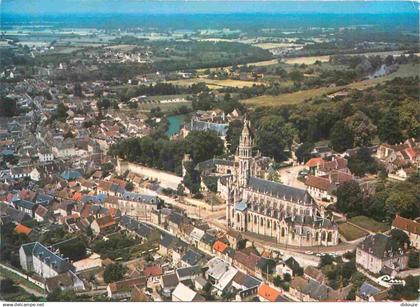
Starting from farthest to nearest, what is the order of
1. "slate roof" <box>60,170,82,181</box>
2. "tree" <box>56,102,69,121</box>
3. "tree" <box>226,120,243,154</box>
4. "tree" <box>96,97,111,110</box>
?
"tree" <box>96,97,111,110</box>, "tree" <box>56,102,69,121</box>, "tree" <box>226,120,243,154</box>, "slate roof" <box>60,170,82,181</box>

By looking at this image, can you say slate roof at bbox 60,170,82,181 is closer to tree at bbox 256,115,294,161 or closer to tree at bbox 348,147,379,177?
tree at bbox 256,115,294,161

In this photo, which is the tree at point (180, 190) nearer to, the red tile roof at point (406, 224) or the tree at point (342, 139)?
the red tile roof at point (406, 224)

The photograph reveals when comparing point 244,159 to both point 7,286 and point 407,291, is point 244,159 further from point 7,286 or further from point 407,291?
point 7,286

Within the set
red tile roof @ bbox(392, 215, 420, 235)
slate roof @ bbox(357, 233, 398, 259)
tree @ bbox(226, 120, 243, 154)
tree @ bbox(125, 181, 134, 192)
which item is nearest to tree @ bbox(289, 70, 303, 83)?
tree @ bbox(226, 120, 243, 154)

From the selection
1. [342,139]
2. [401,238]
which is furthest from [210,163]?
[401,238]

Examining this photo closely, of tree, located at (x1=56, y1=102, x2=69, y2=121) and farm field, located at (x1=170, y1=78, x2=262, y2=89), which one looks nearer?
tree, located at (x1=56, y1=102, x2=69, y2=121)

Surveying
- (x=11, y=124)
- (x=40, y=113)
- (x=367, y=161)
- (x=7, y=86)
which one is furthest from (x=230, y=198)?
(x=7, y=86)

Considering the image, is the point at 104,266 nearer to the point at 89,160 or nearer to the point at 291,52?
the point at 89,160
